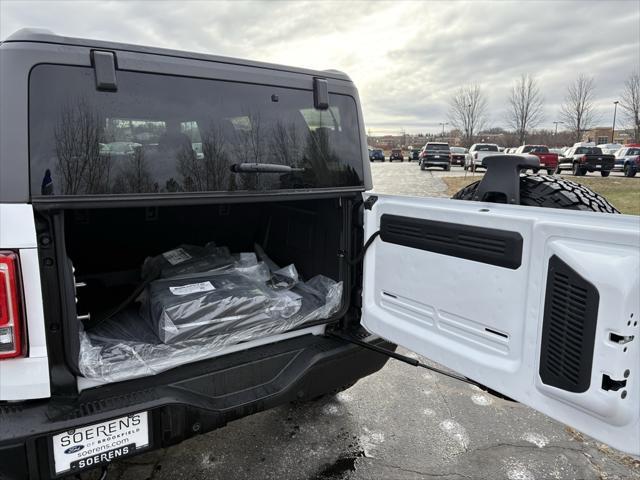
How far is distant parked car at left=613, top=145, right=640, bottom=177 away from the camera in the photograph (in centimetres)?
2360

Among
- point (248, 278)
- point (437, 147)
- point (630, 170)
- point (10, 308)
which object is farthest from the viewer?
point (437, 147)

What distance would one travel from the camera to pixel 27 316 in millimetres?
1667

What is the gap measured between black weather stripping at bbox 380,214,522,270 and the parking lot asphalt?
4.41 ft

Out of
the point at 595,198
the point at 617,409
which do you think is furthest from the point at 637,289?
the point at 595,198

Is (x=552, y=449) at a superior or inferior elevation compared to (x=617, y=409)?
inferior

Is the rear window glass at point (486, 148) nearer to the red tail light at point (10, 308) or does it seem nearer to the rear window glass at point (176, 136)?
the rear window glass at point (176, 136)

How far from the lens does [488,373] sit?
182cm

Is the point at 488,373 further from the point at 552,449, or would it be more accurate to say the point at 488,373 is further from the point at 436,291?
the point at 552,449

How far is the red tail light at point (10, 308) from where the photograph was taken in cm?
158

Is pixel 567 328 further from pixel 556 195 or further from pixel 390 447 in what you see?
pixel 390 447

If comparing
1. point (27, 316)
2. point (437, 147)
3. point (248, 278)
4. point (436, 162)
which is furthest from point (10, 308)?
point (437, 147)

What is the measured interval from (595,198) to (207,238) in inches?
111

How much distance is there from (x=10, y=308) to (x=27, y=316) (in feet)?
0.22

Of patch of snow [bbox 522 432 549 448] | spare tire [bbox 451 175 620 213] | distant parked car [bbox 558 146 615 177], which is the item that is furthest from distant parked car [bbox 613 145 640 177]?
spare tire [bbox 451 175 620 213]
